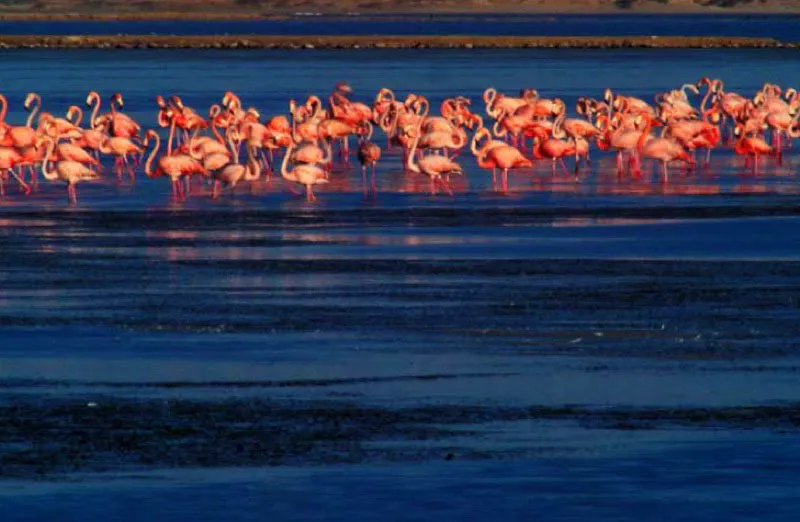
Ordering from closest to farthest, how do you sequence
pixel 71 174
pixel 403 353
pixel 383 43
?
pixel 403 353 → pixel 71 174 → pixel 383 43

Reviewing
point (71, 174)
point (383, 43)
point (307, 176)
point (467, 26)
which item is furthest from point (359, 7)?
point (307, 176)

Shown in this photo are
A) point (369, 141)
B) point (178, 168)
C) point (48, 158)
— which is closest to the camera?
point (178, 168)

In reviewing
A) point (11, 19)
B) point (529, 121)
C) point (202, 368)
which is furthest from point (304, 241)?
point (11, 19)

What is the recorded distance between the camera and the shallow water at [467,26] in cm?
12094

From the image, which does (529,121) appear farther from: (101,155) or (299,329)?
(299,329)

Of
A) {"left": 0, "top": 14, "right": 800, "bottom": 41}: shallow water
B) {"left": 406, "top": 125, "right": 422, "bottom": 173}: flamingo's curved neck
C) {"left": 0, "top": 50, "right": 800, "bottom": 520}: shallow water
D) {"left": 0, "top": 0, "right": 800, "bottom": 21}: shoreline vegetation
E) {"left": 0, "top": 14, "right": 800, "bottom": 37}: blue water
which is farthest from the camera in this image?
{"left": 0, "top": 0, "right": 800, "bottom": 21}: shoreline vegetation

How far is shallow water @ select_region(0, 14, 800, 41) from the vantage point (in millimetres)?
120938

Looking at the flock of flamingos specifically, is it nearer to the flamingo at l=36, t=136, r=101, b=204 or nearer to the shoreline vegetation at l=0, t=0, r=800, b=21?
the flamingo at l=36, t=136, r=101, b=204

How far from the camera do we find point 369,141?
30.4 metres

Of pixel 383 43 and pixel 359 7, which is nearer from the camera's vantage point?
pixel 383 43

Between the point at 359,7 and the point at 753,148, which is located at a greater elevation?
the point at 359,7

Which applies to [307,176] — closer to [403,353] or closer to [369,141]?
[369,141]

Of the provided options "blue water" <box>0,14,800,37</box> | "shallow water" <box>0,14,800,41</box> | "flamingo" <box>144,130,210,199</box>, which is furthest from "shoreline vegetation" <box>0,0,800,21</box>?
"flamingo" <box>144,130,210,199</box>

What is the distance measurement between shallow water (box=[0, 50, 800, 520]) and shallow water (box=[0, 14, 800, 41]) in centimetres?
8953
